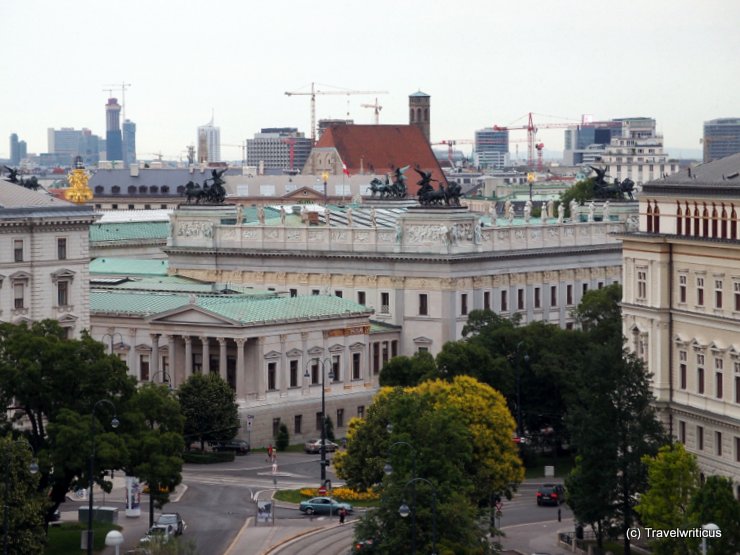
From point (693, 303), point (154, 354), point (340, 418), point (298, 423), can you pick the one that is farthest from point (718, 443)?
point (154, 354)

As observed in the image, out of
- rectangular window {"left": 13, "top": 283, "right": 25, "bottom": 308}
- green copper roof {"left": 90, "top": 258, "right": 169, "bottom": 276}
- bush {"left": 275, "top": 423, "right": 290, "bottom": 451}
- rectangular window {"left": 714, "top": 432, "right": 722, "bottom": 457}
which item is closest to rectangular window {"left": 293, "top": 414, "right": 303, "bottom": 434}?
bush {"left": 275, "top": 423, "right": 290, "bottom": 451}

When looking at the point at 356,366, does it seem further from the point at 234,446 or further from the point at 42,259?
the point at 42,259

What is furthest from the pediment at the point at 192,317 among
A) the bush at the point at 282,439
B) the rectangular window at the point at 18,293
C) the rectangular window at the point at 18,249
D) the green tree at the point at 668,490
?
the green tree at the point at 668,490

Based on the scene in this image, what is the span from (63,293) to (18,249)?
4.48 meters

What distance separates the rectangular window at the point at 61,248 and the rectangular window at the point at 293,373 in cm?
2219

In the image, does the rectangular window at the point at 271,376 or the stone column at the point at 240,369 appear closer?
the stone column at the point at 240,369

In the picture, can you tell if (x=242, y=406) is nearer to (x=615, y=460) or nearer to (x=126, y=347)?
(x=126, y=347)

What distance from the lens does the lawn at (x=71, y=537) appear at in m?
106

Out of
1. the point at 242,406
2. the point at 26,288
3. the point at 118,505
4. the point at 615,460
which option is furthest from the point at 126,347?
the point at 615,460

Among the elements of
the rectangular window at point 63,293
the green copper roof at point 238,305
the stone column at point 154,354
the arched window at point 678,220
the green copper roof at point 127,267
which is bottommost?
the stone column at point 154,354

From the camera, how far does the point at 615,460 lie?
104 meters

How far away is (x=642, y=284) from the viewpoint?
118 metres

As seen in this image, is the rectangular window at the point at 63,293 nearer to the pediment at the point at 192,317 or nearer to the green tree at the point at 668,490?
the pediment at the point at 192,317

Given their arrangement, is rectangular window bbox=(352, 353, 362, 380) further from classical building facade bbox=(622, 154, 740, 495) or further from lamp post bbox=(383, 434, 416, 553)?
lamp post bbox=(383, 434, 416, 553)
